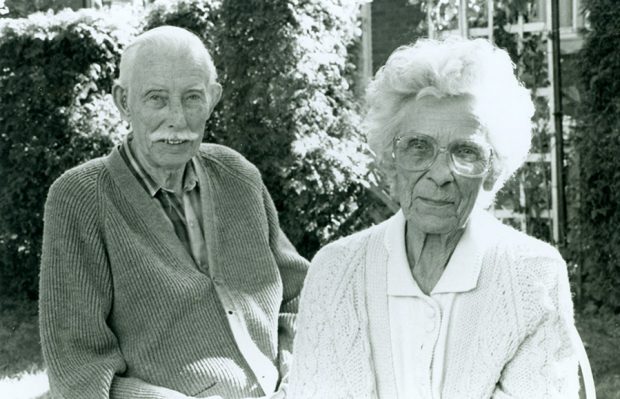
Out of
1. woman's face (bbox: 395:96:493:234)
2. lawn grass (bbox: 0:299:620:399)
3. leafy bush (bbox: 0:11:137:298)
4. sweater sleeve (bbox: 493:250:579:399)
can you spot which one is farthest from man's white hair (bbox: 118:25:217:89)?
leafy bush (bbox: 0:11:137:298)

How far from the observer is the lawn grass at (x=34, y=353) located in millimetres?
5000

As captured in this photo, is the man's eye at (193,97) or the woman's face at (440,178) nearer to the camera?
the woman's face at (440,178)

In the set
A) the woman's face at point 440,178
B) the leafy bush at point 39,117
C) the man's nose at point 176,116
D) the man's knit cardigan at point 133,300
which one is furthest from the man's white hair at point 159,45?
the leafy bush at point 39,117

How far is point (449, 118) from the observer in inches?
85.1

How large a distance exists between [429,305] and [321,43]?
15.5 feet

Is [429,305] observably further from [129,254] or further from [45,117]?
[45,117]

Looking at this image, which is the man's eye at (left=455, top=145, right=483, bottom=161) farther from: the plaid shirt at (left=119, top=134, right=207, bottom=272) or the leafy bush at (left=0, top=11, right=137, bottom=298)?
the leafy bush at (left=0, top=11, right=137, bottom=298)

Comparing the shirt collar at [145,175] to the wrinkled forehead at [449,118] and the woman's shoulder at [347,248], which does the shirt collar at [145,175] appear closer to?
the woman's shoulder at [347,248]

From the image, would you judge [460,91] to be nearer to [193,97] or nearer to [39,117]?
[193,97]

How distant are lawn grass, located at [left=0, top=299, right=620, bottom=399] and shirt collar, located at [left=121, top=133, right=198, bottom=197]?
7.95 feet

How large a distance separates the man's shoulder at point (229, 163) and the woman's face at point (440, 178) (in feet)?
3.36

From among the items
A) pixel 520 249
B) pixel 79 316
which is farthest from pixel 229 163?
pixel 520 249

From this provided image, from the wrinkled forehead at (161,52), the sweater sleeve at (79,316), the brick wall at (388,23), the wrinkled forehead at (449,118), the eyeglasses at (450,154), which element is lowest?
the sweater sleeve at (79,316)

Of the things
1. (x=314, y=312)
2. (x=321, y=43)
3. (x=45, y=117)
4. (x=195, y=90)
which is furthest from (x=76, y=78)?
(x=314, y=312)
